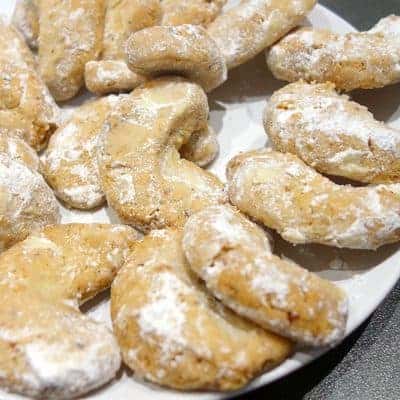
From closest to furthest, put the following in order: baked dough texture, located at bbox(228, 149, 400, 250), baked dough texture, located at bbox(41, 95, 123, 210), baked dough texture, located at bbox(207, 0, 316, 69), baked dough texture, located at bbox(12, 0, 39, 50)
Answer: baked dough texture, located at bbox(228, 149, 400, 250) < baked dough texture, located at bbox(41, 95, 123, 210) < baked dough texture, located at bbox(207, 0, 316, 69) < baked dough texture, located at bbox(12, 0, 39, 50)

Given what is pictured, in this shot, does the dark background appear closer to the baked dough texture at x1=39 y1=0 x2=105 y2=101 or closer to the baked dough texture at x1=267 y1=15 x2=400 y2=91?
the baked dough texture at x1=267 y1=15 x2=400 y2=91

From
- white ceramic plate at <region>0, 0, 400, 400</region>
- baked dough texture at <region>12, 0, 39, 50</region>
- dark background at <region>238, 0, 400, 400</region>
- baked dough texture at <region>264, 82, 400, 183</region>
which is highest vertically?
baked dough texture at <region>12, 0, 39, 50</region>

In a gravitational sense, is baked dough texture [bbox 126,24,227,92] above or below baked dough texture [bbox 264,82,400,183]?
above

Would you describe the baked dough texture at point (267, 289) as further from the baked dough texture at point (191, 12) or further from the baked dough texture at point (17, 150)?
the baked dough texture at point (191, 12)

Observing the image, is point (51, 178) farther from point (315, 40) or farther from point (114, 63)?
point (315, 40)

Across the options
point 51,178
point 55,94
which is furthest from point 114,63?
point 51,178

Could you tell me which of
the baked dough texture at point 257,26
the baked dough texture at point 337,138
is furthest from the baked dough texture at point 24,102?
the baked dough texture at point 337,138

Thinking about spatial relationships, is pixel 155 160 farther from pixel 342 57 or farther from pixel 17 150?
pixel 342 57

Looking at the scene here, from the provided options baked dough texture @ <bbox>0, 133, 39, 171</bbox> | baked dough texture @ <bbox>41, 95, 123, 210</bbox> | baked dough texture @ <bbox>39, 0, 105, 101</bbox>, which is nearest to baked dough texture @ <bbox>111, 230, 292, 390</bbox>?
baked dough texture @ <bbox>41, 95, 123, 210</bbox>
